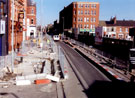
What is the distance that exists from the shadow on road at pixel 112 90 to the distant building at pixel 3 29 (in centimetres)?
1424

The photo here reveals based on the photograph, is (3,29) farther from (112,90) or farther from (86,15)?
(86,15)

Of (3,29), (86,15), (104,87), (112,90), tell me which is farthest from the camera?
(86,15)

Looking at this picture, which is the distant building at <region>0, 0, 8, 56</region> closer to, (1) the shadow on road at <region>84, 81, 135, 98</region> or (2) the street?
(2) the street

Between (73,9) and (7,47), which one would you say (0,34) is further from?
(73,9)

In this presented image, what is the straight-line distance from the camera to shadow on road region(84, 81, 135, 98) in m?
12.0

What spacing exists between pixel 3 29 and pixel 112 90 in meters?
16.2

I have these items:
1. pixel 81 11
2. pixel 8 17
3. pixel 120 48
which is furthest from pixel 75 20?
pixel 8 17

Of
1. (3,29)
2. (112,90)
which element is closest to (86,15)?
(3,29)

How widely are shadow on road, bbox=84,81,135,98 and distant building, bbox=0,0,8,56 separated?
46.7ft

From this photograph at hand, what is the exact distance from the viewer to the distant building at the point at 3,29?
23547 mm

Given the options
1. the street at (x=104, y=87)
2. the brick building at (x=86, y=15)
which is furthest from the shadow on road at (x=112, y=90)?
the brick building at (x=86, y=15)

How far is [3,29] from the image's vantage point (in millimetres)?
24141

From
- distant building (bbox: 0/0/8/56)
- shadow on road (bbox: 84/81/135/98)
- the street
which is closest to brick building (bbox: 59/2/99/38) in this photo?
distant building (bbox: 0/0/8/56)

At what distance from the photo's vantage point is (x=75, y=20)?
307 ft
